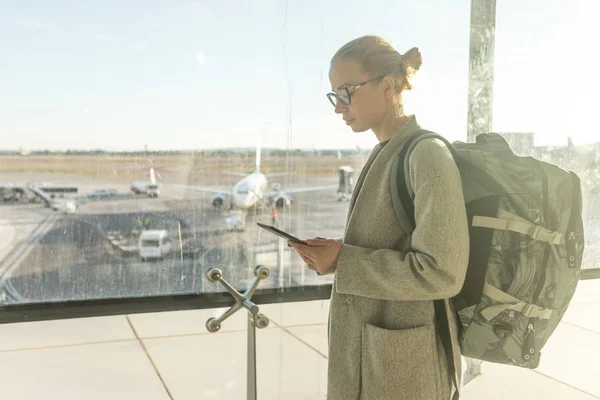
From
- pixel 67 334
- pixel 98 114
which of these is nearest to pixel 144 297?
pixel 67 334

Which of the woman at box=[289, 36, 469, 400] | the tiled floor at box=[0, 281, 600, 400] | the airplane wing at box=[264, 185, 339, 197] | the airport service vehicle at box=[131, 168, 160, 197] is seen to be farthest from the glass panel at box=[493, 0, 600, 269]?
the woman at box=[289, 36, 469, 400]

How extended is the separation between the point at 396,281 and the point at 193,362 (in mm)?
1829

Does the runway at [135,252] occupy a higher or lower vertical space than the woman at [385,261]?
lower

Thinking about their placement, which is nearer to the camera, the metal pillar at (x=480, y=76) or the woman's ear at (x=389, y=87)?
the woman's ear at (x=389, y=87)

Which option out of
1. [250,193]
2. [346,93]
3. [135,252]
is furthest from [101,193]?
[346,93]

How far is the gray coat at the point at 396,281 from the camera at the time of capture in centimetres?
100

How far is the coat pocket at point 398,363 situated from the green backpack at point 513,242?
0.20 feet

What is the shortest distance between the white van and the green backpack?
9.27ft

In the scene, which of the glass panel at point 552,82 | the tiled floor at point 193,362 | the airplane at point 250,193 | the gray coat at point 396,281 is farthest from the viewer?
the airplane at point 250,193

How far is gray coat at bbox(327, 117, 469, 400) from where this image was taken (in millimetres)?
1003

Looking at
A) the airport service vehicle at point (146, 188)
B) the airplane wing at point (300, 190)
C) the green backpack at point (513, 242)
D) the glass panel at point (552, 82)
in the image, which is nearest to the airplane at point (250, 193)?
the airplane wing at point (300, 190)

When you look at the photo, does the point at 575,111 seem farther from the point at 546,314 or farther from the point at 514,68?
the point at 546,314

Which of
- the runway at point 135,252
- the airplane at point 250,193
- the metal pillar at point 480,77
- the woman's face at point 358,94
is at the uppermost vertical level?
the metal pillar at point 480,77

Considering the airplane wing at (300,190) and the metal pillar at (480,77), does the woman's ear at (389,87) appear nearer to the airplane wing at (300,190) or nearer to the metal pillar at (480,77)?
the metal pillar at (480,77)
